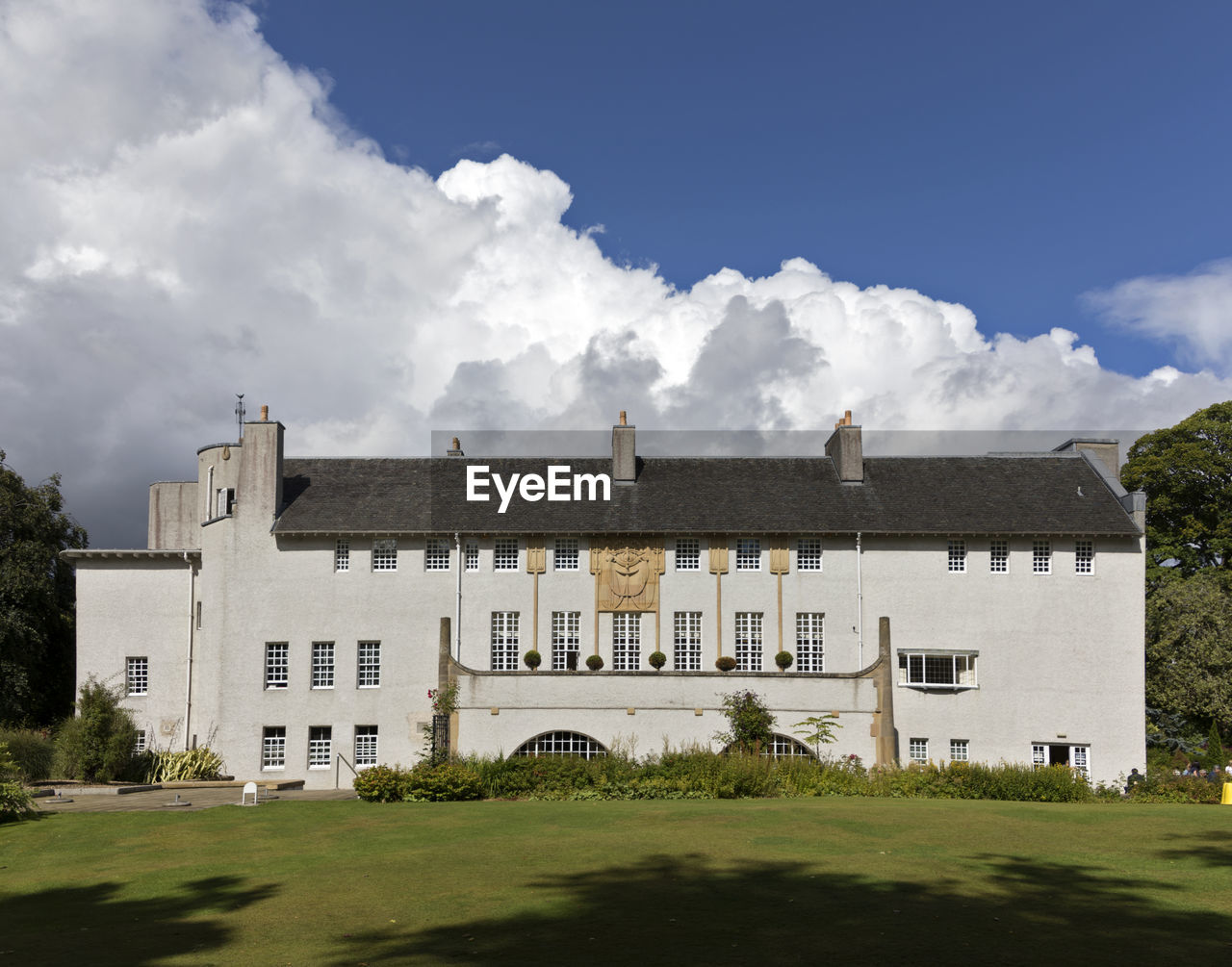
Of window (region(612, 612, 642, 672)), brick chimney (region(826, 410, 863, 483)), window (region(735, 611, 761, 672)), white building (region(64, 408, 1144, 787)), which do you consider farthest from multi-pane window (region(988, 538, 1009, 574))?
window (region(612, 612, 642, 672))

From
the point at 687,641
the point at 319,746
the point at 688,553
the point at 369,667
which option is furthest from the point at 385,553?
the point at 687,641

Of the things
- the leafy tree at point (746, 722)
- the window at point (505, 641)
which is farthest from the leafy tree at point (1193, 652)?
the window at point (505, 641)

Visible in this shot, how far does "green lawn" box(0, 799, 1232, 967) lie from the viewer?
10.9 metres

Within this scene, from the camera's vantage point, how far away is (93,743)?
3416cm

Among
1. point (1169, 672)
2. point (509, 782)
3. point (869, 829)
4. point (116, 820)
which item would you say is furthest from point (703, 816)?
point (1169, 672)

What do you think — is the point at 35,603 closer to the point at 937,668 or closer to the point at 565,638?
the point at 565,638

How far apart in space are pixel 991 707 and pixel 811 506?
→ 31.5 feet

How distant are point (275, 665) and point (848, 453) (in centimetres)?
2340

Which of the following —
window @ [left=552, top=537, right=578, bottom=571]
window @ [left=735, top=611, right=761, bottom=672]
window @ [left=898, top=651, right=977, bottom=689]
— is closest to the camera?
window @ [left=898, top=651, right=977, bottom=689]

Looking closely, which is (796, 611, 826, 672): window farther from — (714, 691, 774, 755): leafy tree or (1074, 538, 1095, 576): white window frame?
(1074, 538, 1095, 576): white window frame

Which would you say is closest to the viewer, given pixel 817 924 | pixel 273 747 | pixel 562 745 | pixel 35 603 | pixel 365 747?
pixel 817 924

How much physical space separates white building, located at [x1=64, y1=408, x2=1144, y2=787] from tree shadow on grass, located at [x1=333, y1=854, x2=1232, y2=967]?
22378mm

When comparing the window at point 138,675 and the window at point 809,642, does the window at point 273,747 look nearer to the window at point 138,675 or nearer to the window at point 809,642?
the window at point 138,675

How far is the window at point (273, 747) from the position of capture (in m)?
37.6
